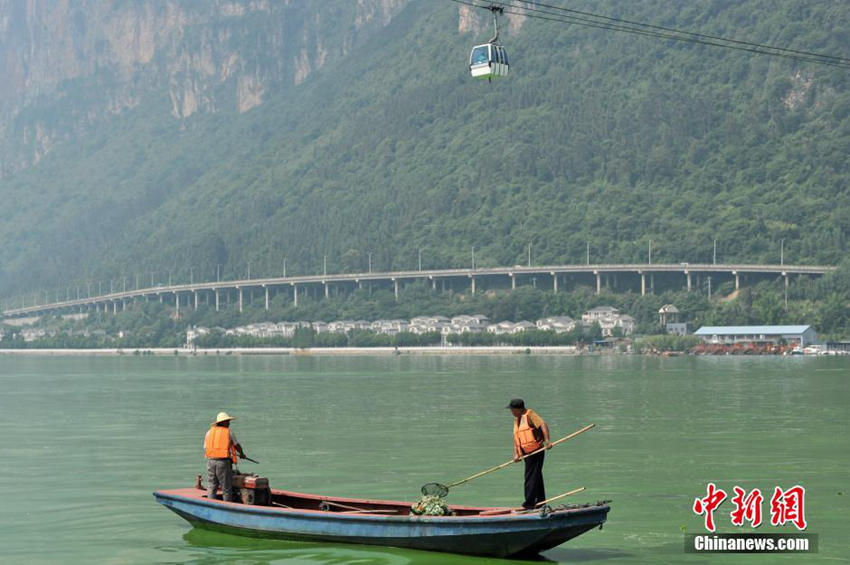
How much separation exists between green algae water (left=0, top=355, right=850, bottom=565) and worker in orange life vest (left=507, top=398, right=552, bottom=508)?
1.55m

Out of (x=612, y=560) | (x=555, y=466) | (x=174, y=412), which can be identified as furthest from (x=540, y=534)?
(x=174, y=412)

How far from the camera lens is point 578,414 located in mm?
75062

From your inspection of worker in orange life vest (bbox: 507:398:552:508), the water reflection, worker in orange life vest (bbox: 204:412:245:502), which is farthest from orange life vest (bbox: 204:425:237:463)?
worker in orange life vest (bbox: 507:398:552:508)

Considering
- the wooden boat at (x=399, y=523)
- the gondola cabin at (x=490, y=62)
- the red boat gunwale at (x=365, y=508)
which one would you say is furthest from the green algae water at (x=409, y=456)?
the gondola cabin at (x=490, y=62)

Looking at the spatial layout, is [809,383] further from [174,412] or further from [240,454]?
[240,454]

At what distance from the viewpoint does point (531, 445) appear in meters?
33.4

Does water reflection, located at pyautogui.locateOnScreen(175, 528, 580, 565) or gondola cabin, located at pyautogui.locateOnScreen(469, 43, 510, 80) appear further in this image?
gondola cabin, located at pyautogui.locateOnScreen(469, 43, 510, 80)

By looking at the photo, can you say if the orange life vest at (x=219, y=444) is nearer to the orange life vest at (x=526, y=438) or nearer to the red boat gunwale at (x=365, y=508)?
the red boat gunwale at (x=365, y=508)

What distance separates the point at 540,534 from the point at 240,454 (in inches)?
327

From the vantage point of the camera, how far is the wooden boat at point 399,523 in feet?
106

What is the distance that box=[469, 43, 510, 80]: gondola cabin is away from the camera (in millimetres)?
56438

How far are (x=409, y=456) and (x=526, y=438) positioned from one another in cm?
2043

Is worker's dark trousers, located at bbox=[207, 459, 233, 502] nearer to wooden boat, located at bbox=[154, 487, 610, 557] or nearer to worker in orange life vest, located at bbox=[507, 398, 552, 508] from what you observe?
wooden boat, located at bbox=[154, 487, 610, 557]

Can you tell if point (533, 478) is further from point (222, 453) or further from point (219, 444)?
point (219, 444)
